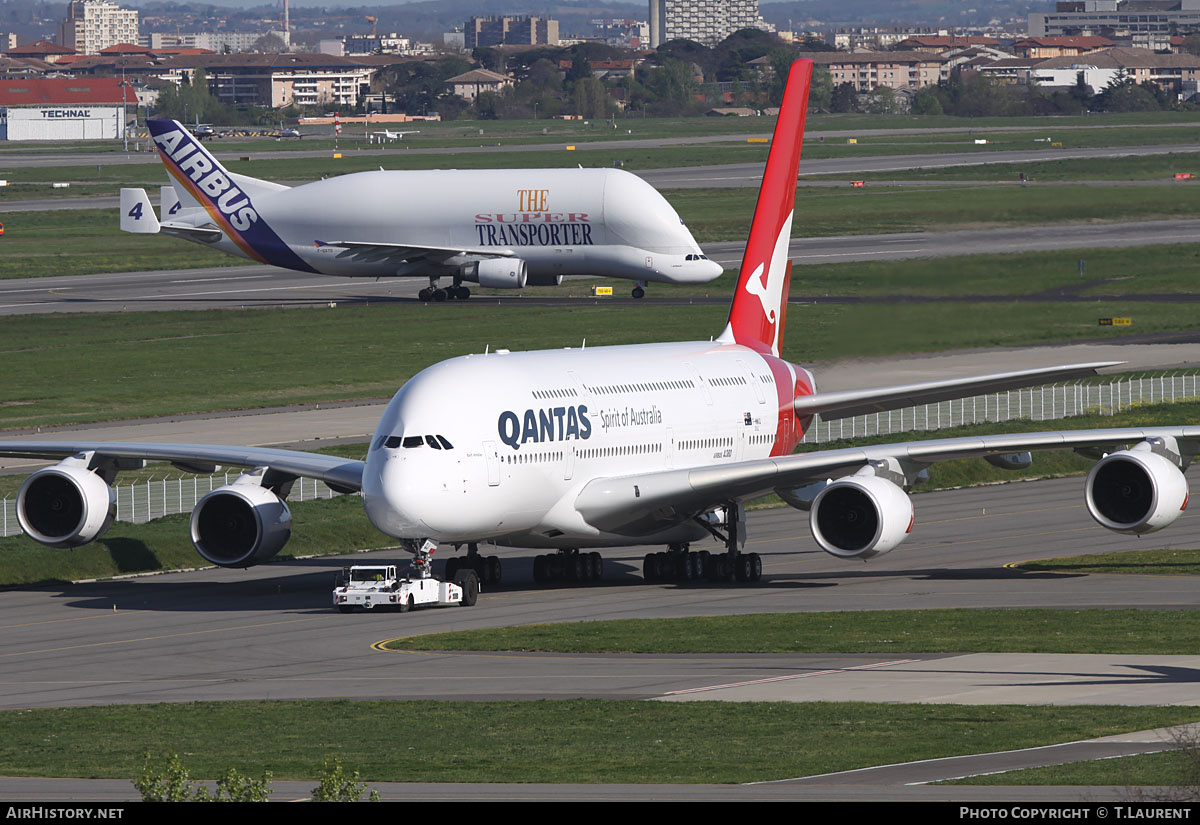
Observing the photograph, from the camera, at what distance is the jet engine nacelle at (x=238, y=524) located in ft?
159

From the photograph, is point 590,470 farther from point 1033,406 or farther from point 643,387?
point 1033,406

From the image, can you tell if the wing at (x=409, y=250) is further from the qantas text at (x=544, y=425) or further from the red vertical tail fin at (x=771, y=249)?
the qantas text at (x=544, y=425)

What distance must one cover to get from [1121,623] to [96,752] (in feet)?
71.1

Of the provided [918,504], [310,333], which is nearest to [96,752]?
[918,504]

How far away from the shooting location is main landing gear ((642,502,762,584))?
51406 millimetres

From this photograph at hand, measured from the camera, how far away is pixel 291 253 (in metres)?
124

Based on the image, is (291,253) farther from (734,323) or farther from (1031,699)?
(1031,699)

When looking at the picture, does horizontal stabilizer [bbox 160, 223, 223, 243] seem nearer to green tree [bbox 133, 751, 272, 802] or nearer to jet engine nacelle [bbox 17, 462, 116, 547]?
jet engine nacelle [bbox 17, 462, 116, 547]

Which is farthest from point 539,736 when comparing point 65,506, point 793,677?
point 65,506

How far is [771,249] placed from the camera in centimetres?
6169

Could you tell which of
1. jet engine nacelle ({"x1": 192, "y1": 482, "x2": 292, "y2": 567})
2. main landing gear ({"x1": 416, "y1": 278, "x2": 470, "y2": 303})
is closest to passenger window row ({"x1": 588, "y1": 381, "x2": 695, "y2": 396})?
jet engine nacelle ({"x1": 192, "y1": 482, "x2": 292, "y2": 567})

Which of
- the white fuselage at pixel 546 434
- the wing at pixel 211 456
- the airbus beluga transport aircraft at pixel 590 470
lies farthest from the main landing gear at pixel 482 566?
the wing at pixel 211 456

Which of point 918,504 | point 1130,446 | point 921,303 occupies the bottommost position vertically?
point 918,504
